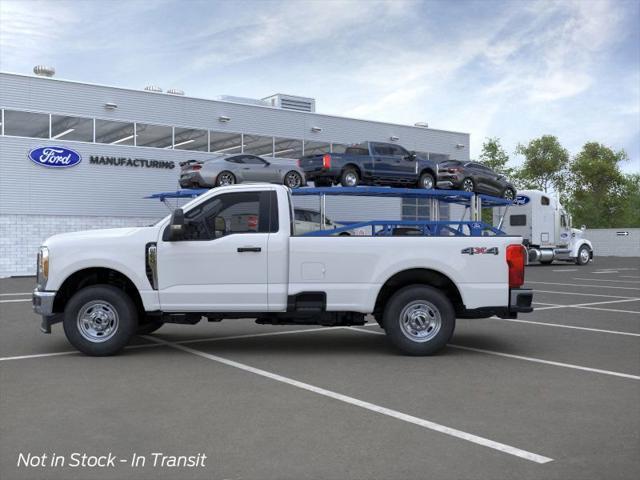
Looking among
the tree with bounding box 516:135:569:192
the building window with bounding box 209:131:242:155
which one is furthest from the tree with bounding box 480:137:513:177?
the building window with bounding box 209:131:242:155

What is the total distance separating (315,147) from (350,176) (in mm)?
18429

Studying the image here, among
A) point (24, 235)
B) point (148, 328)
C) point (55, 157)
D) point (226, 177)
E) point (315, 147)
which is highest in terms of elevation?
point (315, 147)

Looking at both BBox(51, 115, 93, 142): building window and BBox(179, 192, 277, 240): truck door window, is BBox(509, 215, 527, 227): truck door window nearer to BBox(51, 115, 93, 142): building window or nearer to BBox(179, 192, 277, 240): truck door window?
BBox(51, 115, 93, 142): building window

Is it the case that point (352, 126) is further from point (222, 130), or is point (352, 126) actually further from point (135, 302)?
point (135, 302)

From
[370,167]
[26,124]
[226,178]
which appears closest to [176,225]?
[370,167]

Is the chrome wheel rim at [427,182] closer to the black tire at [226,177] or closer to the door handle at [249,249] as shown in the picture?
the black tire at [226,177]

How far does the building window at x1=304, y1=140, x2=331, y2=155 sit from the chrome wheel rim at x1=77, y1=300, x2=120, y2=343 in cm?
2859

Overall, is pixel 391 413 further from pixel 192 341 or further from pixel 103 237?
pixel 192 341

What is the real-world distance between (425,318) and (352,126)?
101 ft

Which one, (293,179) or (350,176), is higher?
(293,179)

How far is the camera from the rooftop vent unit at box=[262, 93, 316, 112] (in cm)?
3774

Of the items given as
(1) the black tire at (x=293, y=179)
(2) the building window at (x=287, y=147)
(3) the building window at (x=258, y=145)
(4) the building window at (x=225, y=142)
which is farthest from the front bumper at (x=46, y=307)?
(2) the building window at (x=287, y=147)

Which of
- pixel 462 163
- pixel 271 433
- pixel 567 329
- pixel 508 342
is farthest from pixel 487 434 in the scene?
pixel 462 163

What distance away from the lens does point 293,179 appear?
2255 cm
